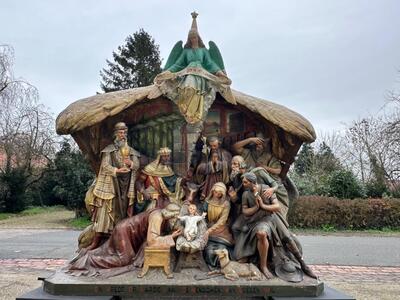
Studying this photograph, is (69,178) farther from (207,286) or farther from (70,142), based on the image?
(207,286)

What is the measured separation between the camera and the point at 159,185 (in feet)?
19.0

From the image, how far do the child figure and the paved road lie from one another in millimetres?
5230

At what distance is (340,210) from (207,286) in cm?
1294

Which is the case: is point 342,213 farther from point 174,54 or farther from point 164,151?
point 164,151

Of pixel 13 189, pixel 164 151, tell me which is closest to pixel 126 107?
pixel 164 151

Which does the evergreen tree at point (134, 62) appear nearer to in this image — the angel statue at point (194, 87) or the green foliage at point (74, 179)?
the green foliage at point (74, 179)

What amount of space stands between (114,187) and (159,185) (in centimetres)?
57

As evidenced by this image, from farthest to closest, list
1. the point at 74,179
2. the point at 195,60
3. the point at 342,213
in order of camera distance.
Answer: the point at 74,179, the point at 342,213, the point at 195,60


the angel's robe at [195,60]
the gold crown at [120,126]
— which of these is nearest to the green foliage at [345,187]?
the angel's robe at [195,60]

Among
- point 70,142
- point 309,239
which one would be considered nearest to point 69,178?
point 70,142

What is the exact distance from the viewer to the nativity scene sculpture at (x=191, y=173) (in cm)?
520

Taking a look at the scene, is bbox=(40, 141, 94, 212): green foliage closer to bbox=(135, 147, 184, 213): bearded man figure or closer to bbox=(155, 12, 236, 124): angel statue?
bbox=(135, 147, 184, 213): bearded man figure

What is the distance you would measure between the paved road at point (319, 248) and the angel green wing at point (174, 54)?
17.7 feet

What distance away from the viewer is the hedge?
16.6m
